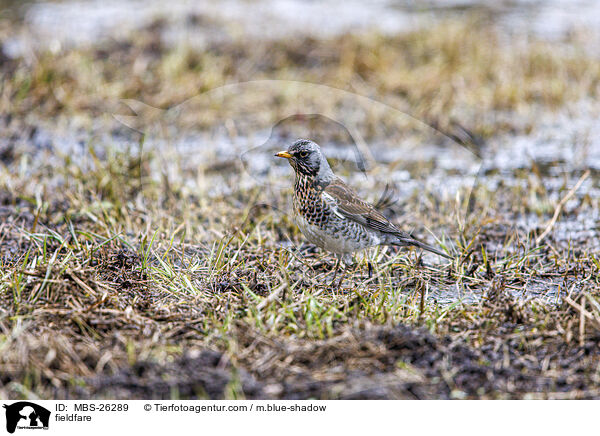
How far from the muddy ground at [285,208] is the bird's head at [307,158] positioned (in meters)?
0.57

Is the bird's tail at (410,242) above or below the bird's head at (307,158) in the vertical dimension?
below

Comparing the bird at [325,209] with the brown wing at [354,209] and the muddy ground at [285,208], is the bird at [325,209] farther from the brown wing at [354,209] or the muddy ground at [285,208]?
the muddy ground at [285,208]

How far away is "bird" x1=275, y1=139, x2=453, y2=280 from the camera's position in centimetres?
436

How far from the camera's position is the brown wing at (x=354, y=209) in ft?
14.5

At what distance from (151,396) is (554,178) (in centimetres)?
444

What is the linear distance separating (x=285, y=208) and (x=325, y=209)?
1.24m

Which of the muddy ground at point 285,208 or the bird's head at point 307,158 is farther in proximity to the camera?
the bird's head at point 307,158

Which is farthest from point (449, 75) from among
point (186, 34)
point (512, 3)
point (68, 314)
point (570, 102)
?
point (68, 314)
